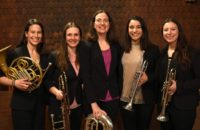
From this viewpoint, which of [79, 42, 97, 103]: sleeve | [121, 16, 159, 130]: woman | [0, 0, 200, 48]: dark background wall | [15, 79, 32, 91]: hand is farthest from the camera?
[0, 0, 200, 48]: dark background wall

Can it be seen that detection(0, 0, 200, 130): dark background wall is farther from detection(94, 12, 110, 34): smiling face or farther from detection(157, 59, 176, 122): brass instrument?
detection(157, 59, 176, 122): brass instrument

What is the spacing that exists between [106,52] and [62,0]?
177 centimetres

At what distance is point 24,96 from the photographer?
2.91m

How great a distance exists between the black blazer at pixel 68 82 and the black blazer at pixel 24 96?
78 mm

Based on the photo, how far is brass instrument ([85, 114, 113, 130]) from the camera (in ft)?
9.36

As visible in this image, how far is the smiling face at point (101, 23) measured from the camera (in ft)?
9.65

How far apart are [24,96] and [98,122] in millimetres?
684

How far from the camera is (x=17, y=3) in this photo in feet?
14.5

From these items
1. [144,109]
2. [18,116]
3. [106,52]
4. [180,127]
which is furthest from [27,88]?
[180,127]

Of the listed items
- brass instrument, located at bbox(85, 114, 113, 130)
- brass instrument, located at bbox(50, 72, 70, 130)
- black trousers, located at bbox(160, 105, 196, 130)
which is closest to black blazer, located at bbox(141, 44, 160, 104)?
black trousers, located at bbox(160, 105, 196, 130)

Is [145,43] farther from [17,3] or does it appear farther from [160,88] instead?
[17,3]

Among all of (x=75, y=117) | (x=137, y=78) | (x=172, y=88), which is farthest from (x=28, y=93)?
(x=172, y=88)

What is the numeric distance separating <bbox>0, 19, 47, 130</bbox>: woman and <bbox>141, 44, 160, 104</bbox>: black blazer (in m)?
0.93

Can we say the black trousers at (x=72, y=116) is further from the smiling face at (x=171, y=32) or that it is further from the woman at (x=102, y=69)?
the smiling face at (x=171, y=32)
